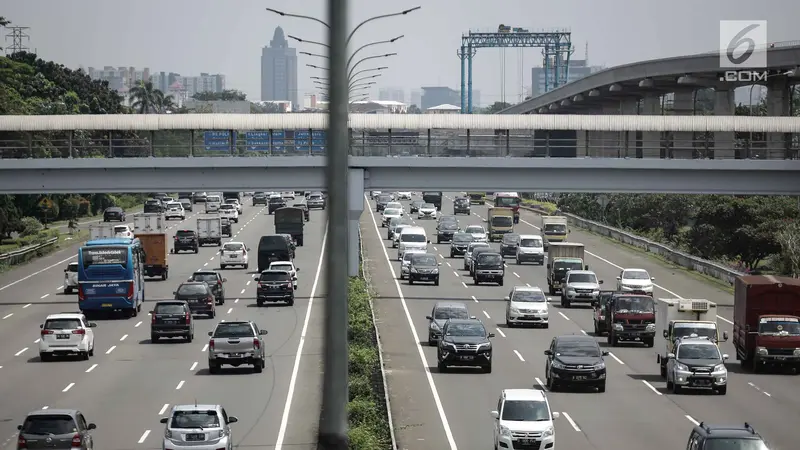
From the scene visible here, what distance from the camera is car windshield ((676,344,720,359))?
1447 inches

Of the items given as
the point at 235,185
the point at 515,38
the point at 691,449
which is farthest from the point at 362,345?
the point at 515,38

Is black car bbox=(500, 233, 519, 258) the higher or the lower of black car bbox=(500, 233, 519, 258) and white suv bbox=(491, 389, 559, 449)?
the lower

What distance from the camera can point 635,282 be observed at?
62.2m

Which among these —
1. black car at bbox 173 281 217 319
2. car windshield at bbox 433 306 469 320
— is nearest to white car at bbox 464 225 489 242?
black car at bbox 173 281 217 319

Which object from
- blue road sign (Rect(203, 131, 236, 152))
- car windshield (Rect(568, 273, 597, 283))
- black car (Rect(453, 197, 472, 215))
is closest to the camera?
car windshield (Rect(568, 273, 597, 283))

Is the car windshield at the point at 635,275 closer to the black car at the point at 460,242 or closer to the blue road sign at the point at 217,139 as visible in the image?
the blue road sign at the point at 217,139

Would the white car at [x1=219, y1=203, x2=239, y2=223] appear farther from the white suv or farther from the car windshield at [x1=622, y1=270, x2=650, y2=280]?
the white suv

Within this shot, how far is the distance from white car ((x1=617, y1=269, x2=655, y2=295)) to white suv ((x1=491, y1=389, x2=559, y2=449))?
3413 centimetres

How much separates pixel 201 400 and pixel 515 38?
149697 millimetres

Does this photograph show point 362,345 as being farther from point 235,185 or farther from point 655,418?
point 235,185

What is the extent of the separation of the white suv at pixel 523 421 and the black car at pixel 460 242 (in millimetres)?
57637

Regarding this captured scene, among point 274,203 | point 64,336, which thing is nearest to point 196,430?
point 64,336

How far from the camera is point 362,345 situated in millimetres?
40219

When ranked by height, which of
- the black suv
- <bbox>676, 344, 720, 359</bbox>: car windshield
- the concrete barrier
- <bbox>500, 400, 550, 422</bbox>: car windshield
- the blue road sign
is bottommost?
the concrete barrier
